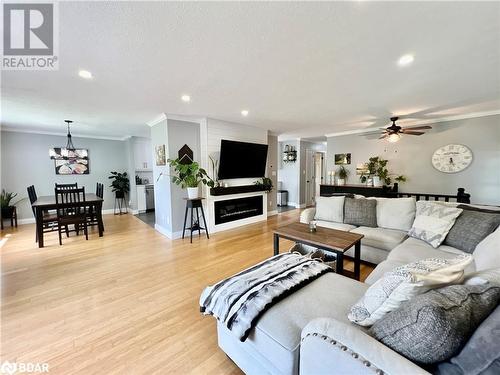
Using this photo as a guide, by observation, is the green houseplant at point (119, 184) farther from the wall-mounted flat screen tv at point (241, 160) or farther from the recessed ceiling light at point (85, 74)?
the recessed ceiling light at point (85, 74)

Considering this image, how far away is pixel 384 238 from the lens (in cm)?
269

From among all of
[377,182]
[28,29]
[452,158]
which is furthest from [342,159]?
[28,29]

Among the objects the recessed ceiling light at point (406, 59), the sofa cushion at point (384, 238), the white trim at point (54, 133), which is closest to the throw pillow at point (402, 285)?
the sofa cushion at point (384, 238)

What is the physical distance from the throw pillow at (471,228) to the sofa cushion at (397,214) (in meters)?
0.56

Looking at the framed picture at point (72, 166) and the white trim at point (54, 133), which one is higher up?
the white trim at point (54, 133)

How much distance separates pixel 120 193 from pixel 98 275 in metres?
4.45

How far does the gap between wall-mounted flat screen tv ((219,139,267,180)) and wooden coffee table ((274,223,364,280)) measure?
236cm

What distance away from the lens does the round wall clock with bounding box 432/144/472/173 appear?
14.3ft

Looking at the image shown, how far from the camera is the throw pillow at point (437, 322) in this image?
746 millimetres

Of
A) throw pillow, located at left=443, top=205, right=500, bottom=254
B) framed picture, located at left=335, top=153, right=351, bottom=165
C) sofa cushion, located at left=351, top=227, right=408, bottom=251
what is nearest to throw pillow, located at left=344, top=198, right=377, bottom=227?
sofa cushion, located at left=351, top=227, right=408, bottom=251

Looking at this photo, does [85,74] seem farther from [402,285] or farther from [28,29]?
[402,285]

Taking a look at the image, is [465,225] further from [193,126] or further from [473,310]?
[193,126]

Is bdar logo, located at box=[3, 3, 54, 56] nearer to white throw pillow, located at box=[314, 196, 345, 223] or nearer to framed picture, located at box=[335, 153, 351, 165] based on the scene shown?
white throw pillow, located at box=[314, 196, 345, 223]

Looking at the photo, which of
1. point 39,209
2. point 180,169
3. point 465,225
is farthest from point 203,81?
point 39,209
